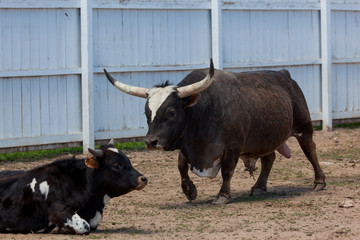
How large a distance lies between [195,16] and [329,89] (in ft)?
11.0

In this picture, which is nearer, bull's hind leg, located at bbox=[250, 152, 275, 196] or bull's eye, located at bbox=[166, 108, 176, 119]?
bull's eye, located at bbox=[166, 108, 176, 119]

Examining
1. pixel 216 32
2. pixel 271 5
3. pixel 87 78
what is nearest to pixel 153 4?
pixel 216 32

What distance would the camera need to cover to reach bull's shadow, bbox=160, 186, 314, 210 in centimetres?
1041

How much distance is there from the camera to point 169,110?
10.1 metres

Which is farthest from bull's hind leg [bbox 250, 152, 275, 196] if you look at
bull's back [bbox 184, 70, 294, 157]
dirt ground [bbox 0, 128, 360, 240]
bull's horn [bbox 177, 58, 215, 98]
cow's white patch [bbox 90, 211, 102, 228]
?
cow's white patch [bbox 90, 211, 102, 228]

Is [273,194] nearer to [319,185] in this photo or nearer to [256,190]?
[256,190]

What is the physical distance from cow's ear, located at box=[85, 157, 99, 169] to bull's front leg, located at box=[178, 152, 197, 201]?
2207 mm

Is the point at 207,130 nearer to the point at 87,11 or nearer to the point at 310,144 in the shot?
the point at 310,144

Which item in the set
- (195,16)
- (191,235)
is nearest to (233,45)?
(195,16)

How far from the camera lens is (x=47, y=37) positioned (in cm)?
1352

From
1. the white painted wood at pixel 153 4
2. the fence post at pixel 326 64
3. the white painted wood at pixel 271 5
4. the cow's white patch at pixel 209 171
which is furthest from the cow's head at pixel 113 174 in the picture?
the fence post at pixel 326 64

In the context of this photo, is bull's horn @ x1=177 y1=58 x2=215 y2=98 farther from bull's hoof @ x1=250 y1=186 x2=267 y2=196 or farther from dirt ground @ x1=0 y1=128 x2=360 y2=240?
bull's hoof @ x1=250 y1=186 x2=267 y2=196

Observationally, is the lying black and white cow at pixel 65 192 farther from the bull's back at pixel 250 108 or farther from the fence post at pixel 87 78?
the fence post at pixel 87 78

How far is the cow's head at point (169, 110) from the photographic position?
32.7ft
